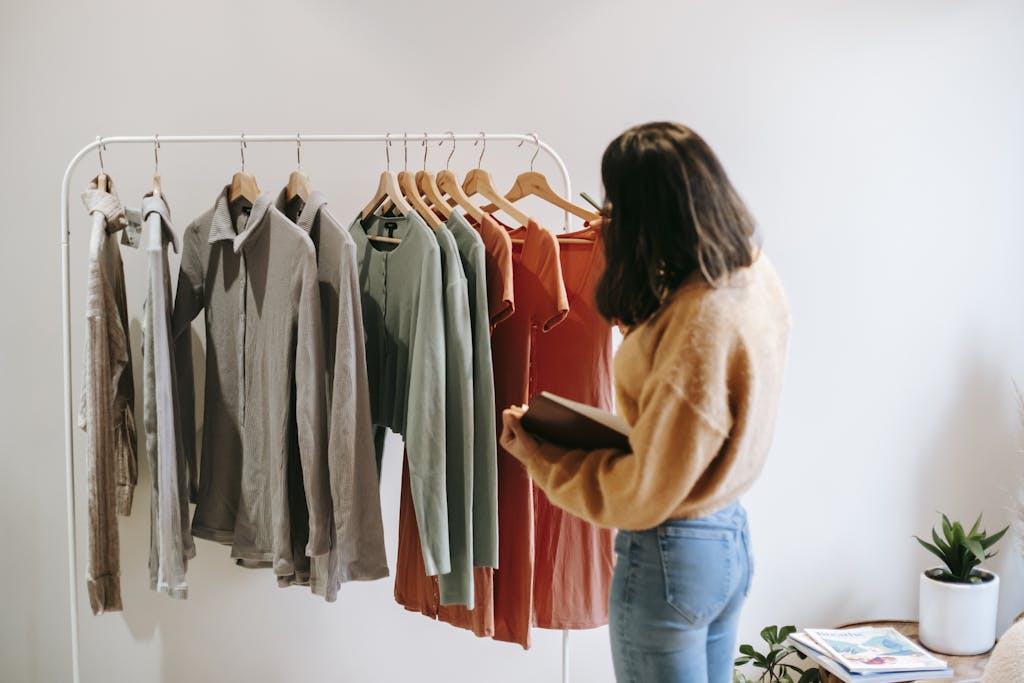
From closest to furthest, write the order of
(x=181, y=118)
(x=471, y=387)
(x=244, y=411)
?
1. (x=471, y=387)
2. (x=244, y=411)
3. (x=181, y=118)

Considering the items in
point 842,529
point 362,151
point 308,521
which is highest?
point 362,151

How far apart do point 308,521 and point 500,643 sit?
2.92ft

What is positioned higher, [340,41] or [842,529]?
[340,41]

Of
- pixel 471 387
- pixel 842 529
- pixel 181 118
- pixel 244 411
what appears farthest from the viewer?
pixel 842 529

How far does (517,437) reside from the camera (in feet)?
5.30

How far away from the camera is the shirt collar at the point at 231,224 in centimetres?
200

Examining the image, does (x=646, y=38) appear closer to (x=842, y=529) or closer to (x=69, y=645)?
(x=842, y=529)

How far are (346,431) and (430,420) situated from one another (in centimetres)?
19

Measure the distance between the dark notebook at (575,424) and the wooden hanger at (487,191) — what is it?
2.10ft

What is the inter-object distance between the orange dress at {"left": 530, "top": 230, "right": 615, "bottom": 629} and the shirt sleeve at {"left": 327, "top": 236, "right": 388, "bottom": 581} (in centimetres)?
39

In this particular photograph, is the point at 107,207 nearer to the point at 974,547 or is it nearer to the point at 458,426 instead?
the point at 458,426

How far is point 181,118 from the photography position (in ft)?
8.07

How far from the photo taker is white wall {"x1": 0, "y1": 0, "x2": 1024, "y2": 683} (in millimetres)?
2469

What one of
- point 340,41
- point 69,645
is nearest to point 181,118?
point 340,41
